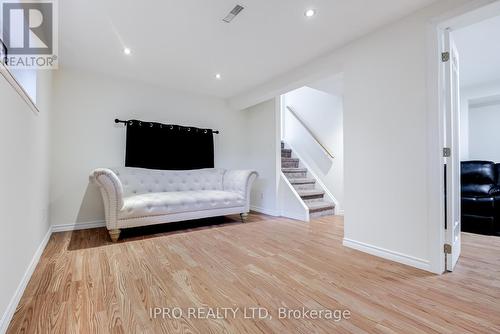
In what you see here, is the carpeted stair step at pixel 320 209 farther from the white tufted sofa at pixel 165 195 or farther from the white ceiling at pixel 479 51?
the white ceiling at pixel 479 51

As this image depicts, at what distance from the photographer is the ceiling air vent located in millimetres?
2021

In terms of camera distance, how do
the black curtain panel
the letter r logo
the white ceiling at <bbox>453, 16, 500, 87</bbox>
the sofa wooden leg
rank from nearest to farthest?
1. the letter r logo
2. the white ceiling at <bbox>453, 16, 500, 87</bbox>
3. the sofa wooden leg
4. the black curtain panel

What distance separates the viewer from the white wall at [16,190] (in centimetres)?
125

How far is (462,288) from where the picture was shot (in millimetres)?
1646

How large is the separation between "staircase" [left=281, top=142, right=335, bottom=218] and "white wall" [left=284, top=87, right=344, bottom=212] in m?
0.20

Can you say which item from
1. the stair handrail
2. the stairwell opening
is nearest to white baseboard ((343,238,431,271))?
the stairwell opening

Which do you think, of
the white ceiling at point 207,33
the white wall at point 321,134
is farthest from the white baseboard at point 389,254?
→ the white ceiling at point 207,33

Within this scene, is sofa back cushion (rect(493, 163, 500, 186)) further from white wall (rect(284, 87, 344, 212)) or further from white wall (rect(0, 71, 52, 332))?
white wall (rect(0, 71, 52, 332))

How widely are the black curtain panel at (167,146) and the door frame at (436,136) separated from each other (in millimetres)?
3375

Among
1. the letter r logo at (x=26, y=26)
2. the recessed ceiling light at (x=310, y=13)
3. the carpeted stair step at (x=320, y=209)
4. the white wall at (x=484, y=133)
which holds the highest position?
the recessed ceiling light at (x=310, y=13)

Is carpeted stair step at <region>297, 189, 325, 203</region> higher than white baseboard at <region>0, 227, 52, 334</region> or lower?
higher

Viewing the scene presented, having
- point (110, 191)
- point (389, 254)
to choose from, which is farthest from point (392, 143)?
point (110, 191)

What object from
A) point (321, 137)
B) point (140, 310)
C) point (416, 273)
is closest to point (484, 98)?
point (321, 137)

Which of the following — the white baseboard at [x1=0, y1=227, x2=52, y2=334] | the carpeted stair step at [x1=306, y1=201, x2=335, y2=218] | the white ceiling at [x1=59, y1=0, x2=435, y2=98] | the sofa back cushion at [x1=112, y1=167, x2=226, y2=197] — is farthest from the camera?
the carpeted stair step at [x1=306, y1=201, x2=335, y2=218]
